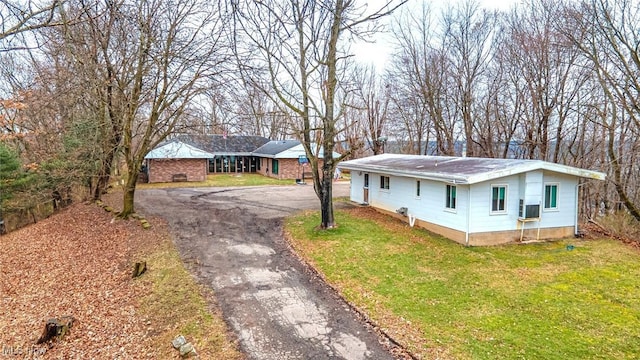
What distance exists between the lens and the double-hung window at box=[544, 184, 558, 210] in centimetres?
1282

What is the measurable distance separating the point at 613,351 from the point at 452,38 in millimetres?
21138

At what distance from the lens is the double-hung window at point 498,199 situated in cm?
1203

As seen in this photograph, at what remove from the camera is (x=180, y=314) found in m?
7.11

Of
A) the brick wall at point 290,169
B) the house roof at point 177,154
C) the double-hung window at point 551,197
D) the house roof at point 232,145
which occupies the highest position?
the house roof at point 232,145

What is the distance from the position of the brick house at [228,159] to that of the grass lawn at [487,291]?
14.0 m

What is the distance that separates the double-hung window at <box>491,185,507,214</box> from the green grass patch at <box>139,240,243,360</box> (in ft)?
30.9

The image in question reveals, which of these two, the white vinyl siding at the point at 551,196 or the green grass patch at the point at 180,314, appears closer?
the green grass patch at the point at 180,314

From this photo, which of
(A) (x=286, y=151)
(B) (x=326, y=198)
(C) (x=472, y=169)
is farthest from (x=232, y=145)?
(C) (x=472, y=169)

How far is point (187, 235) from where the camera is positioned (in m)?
12.2

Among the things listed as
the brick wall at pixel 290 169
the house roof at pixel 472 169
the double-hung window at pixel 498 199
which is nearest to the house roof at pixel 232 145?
the brick wall at pixel 290 169

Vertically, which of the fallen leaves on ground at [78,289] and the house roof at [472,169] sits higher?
the house roof at [472,169]

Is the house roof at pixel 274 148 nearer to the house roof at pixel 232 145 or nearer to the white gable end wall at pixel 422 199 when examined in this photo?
the house roof at pixel 232 145

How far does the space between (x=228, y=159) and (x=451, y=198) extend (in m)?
26.1

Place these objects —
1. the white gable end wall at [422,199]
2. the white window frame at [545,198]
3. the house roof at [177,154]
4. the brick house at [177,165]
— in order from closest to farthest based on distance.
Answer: the white gable end wall at [422,199]
the white window frame at [545,198]
the house roof at [177,154]
the brick house at [177,165]
